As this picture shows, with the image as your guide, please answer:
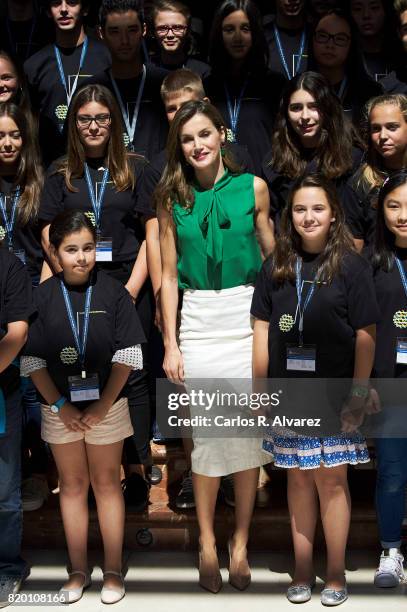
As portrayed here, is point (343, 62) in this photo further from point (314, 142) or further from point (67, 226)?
point (67, 226)

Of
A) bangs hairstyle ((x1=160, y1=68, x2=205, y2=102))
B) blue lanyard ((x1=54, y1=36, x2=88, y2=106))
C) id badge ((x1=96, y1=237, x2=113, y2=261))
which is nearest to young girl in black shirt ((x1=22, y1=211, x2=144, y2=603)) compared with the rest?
id badge ((x1=96, y1=237, x2=113, y2=261))

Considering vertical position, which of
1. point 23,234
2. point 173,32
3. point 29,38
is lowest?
point 23,234

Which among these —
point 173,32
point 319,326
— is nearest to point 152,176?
point 173,32

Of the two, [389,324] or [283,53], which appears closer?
[389,324]

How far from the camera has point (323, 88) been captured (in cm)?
446

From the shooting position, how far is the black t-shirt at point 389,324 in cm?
402

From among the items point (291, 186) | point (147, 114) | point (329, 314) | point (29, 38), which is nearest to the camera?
point (329, 314)

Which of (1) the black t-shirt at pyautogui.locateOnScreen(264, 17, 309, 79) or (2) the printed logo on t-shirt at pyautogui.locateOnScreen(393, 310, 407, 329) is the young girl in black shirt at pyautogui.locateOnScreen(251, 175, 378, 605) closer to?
(2) the printed logo on t-shirt at pyautogui.locateOnScreen(393, 310, 407, 329)

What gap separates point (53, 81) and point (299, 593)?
2.95 meters

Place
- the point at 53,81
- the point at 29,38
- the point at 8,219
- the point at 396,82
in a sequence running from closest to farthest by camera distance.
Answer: the point at 8,219, the point at 396,82, the point at 53,81, the point at 29,38

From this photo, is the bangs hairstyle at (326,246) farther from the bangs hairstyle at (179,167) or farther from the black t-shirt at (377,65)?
the black t-shirt at (377,65)

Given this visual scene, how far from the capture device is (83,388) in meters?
4.06

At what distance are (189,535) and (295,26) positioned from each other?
2862mm

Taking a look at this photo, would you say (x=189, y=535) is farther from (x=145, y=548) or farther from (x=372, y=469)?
(x=372, y=469)
